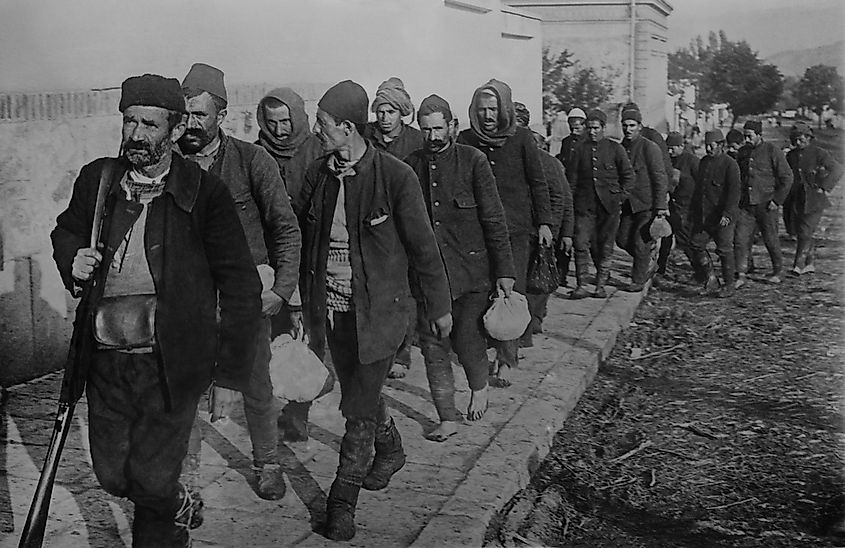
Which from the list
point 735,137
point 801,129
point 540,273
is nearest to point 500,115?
point 540,273

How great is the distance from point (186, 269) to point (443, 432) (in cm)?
242

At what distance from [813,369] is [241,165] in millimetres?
4869

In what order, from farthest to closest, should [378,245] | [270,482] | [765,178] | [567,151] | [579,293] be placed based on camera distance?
[567,151] < [765,178] < [579,293] < [270,482] < [378,245]

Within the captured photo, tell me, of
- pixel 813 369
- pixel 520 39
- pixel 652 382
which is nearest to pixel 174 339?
pixel 652 382

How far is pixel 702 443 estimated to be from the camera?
5.97m

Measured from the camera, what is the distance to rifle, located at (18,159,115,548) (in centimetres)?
325

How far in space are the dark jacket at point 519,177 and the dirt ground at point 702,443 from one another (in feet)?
4.00

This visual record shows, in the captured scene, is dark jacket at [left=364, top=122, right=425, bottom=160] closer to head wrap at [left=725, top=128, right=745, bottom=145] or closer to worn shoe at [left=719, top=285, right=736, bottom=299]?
worn shoe at [left=719, top=285, right=736, bottom=299]

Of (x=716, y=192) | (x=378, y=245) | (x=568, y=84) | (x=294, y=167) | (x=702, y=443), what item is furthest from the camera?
(x=568, y=84)

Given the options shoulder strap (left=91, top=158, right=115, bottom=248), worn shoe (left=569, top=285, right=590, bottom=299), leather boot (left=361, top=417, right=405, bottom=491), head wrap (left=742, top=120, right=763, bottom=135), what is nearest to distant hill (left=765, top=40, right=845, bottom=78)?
worn shoe (left=569, top=285, right=590, bottom=299)

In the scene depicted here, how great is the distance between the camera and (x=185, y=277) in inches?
132

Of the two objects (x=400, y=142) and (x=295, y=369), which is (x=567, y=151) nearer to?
(x=400, y=142)

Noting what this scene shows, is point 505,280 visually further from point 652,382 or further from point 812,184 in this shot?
point 812,184

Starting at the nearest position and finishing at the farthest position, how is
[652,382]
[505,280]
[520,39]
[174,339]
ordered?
1. [174,339]
2. [505,280]
3. [652,382]
4. [520,39]
